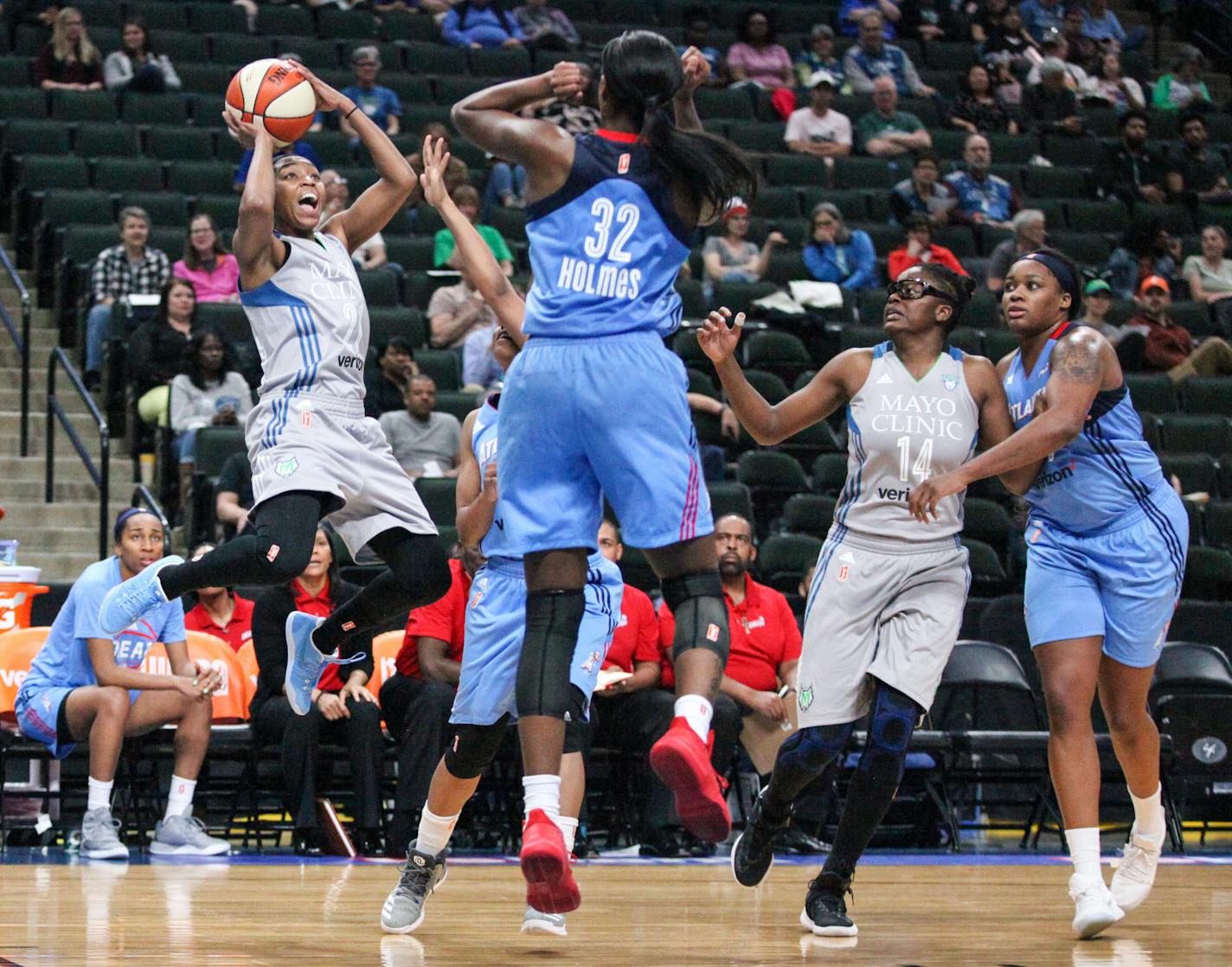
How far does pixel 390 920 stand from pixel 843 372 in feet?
6.77

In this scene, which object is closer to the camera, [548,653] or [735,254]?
[548,653]

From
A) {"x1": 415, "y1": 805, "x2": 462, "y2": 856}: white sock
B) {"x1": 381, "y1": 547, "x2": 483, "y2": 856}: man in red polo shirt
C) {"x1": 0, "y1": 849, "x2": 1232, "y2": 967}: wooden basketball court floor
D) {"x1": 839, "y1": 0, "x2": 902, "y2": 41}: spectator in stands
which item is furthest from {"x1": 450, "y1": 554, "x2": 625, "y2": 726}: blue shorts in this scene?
{"x1": 839, "y1": 0, "x2": 902, "y2": 41}: spectator in stands

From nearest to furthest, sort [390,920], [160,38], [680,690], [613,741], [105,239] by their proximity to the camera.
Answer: [680,690], [390,920], [613,741], [105,239], [160,38]

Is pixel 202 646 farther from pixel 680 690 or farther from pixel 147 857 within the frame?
pixel 680 690

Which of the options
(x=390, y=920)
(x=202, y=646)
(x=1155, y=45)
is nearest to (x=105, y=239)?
(x=202, y=646)

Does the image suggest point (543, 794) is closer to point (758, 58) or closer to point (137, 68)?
point (137, 68)

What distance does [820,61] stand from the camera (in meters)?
15.5

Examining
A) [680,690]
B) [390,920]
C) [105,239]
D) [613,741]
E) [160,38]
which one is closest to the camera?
[680,690]

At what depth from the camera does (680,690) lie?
4.02 metres

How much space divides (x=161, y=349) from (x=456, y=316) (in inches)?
72.9

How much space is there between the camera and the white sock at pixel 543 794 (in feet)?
12.9

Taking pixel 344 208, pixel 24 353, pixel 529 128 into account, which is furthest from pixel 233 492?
pixel 529 128

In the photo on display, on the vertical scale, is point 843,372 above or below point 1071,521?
above

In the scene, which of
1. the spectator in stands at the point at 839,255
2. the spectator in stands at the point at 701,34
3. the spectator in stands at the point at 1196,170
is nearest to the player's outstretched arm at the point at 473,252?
the spectator in stands at the point at 839,255
